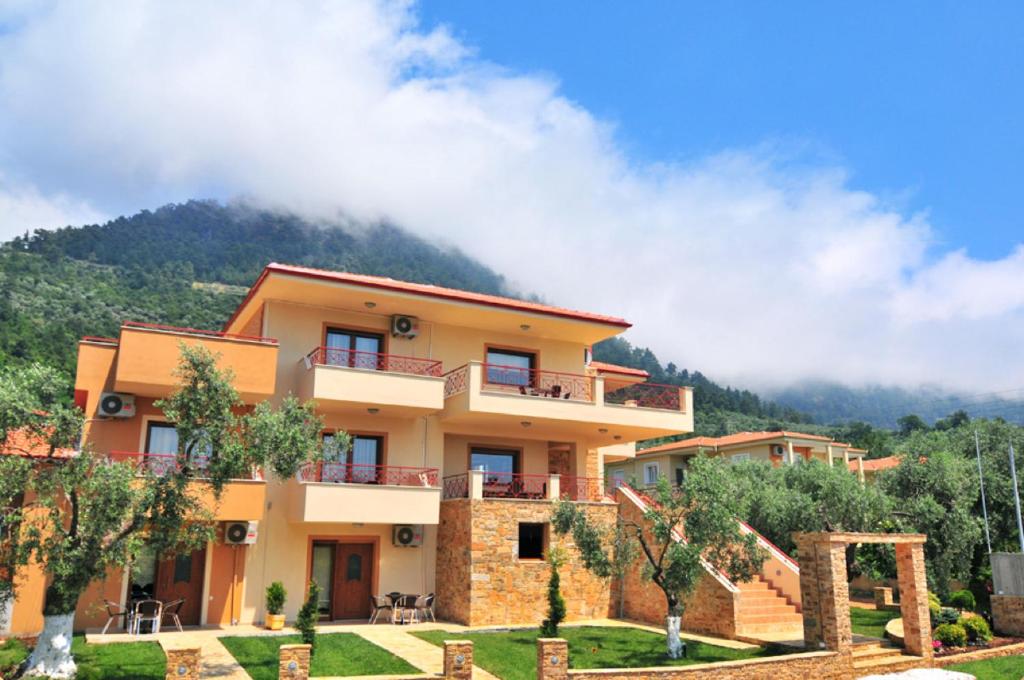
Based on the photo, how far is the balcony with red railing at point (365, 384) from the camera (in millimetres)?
19438

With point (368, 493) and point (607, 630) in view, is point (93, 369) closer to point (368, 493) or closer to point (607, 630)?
point (368, 493)

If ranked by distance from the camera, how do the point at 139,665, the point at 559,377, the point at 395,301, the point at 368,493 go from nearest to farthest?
1. the point at 139,665
2. the point at 368,493
3. the point at 395,301
4. the point at 559,377

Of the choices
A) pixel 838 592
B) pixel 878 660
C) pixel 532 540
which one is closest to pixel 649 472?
pixel 532 540

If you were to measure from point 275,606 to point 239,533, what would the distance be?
1.94m

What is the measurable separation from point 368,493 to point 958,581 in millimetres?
18350

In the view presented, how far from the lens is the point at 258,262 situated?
92000mm

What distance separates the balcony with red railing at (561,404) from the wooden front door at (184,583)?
731 cm

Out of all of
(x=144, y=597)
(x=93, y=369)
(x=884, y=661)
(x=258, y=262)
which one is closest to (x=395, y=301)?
(x=93, y=369)

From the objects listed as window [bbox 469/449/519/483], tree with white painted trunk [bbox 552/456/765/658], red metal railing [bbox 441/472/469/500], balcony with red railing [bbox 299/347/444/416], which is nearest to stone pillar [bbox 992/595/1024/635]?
tree with white painted trunk [bbox 552/456/765/658]

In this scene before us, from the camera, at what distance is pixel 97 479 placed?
11945 mm

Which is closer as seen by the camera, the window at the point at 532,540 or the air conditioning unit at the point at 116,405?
the air conditioning unit at the point at 116,405

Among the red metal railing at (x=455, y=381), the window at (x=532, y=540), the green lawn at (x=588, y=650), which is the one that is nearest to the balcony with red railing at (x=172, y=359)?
the red metal railing at (x=455, y=381)

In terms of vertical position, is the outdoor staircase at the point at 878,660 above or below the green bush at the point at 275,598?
below

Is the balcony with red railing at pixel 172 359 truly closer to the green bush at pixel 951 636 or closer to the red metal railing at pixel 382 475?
the red metal railing at pixel 382 475
